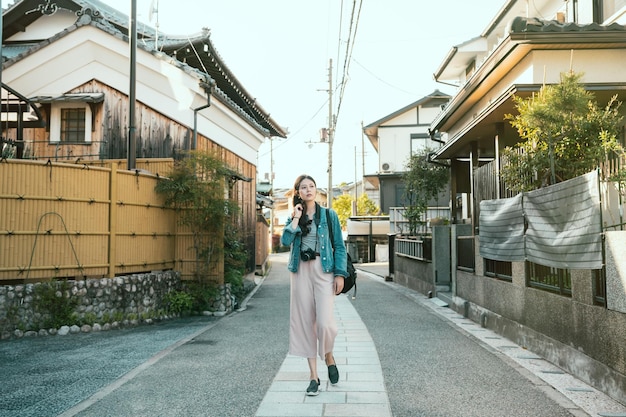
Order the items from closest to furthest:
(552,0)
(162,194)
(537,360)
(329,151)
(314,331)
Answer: (314,331), (537,360), (162,194), (552,0), (329,151)

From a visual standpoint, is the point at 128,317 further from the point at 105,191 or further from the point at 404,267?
the point at 404,267

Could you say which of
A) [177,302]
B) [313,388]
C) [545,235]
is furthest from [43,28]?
[545,235]

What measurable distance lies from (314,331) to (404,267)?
45.1 ft

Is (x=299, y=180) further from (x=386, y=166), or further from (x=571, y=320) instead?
(x=386, y=166)

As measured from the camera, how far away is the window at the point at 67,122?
1460cm

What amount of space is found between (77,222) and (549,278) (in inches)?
305

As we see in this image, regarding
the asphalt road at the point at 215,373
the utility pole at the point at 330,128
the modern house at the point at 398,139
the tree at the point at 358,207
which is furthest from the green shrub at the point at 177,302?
the tree at the point at 358,207

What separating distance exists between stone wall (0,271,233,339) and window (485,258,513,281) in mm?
6323

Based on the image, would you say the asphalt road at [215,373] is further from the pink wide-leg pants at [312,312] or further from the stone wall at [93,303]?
the pink wide-leg pants at [312,312]

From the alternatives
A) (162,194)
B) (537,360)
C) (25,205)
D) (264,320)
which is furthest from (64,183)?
(537,360)

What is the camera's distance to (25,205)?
9023mm

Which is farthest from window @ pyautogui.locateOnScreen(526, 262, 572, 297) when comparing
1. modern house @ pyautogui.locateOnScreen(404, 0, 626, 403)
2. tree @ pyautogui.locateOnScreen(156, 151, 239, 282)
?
tree @ pyautogui.locateOnScreen(156, 151, 239, 282)

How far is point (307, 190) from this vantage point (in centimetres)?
533

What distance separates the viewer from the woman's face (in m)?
5.34
